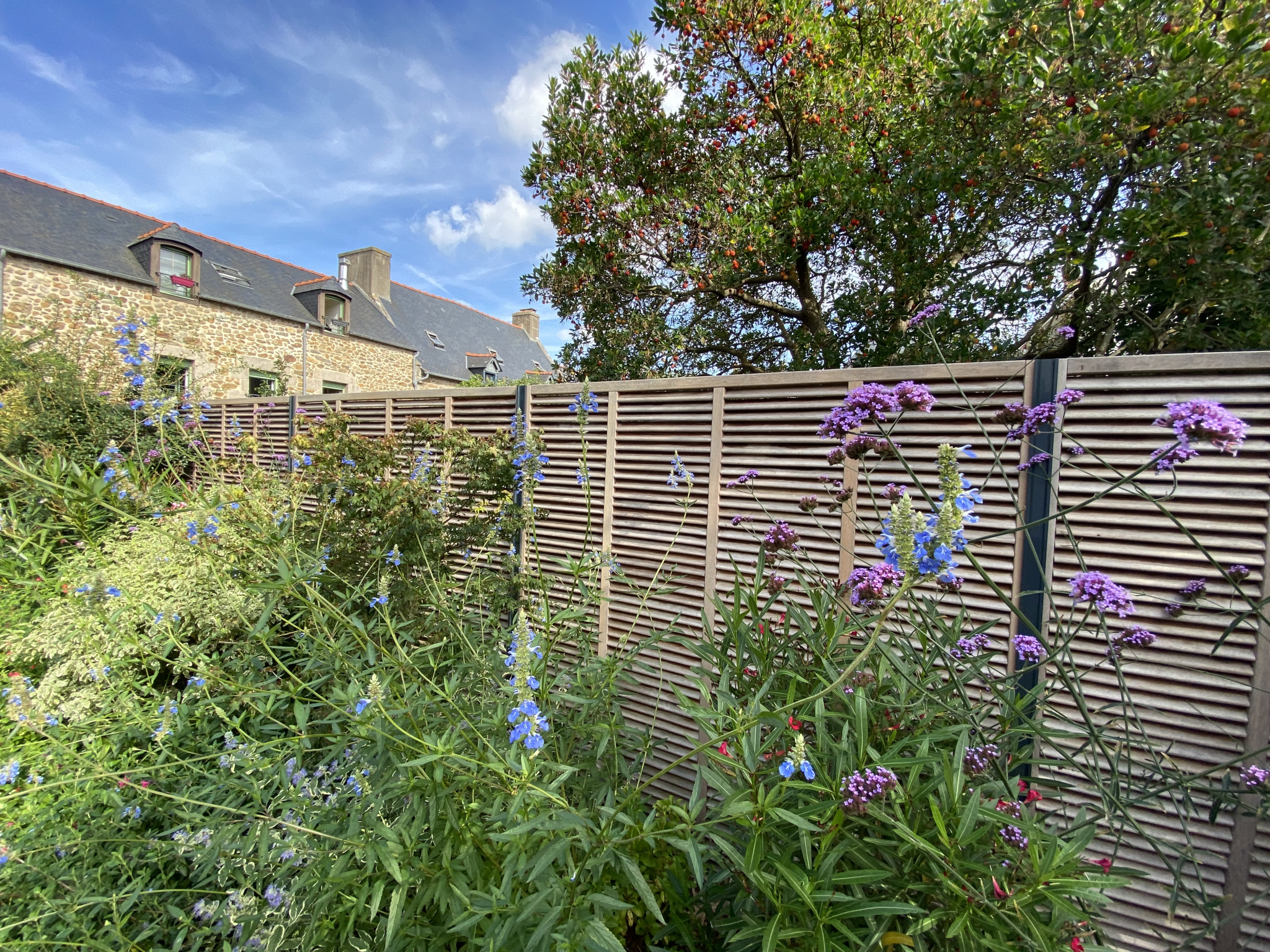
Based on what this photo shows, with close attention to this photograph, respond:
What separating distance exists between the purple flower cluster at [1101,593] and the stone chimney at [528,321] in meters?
26.7

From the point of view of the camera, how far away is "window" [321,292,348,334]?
49.3 ft

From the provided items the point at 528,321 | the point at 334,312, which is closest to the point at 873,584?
the point at 334,312

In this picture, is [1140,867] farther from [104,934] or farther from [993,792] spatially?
[104,934]

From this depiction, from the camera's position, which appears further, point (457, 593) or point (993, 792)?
point (457, 593)

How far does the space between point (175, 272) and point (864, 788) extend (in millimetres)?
16533

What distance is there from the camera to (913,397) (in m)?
1.75

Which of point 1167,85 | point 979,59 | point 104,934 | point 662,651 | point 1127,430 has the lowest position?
point 104,934

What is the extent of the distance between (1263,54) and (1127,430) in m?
1.89

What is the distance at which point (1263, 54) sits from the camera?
2.20 m

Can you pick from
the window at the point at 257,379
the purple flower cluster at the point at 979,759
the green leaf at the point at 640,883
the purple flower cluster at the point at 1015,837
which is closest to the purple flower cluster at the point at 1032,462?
the purple flower cluster at the point at 979,759

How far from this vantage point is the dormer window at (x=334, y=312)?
15.0 m

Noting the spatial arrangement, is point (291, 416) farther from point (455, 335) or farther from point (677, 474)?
point (455, 335)

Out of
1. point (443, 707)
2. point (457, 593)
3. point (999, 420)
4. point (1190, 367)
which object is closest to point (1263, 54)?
point (1190, 367)

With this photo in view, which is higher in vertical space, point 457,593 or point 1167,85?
point 1167,85
